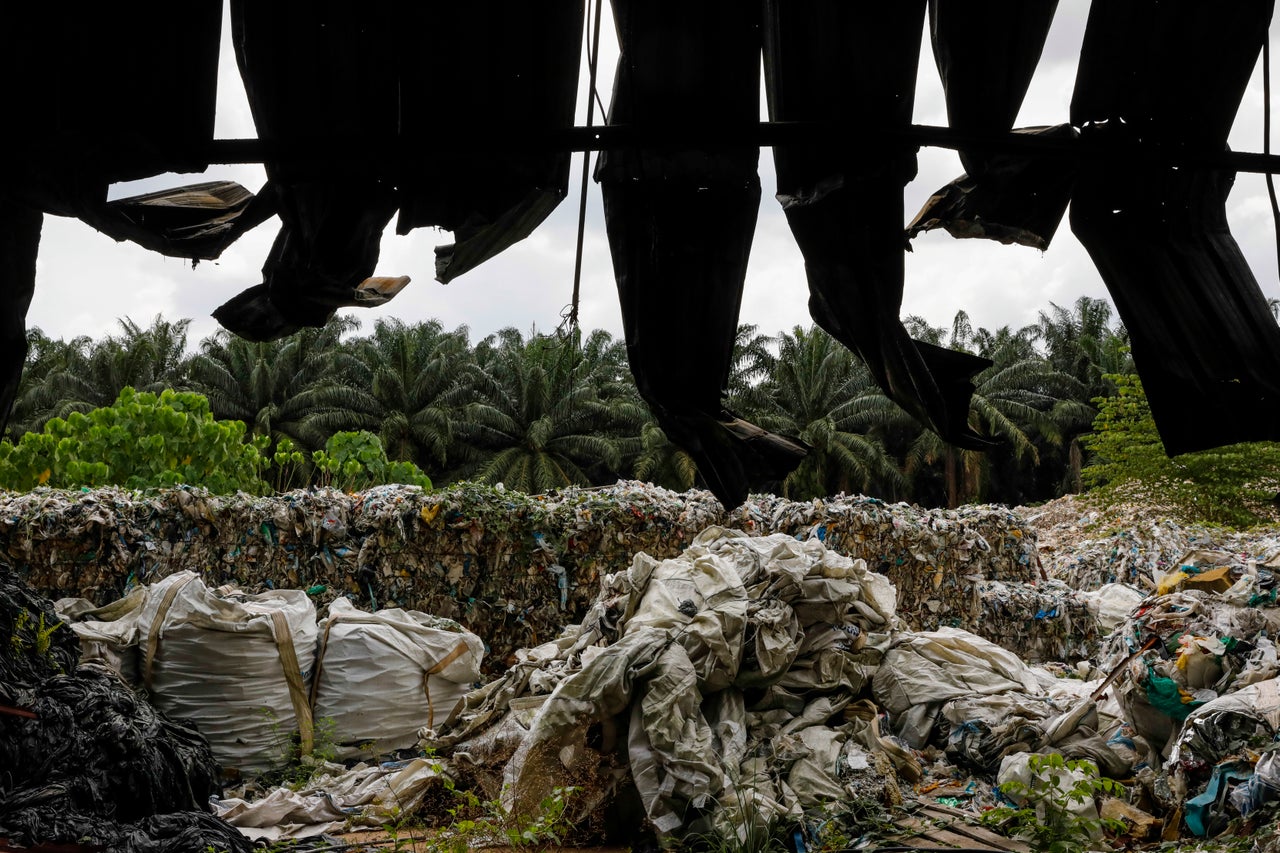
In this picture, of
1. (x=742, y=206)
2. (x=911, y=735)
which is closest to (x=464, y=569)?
(x=911, y=735)

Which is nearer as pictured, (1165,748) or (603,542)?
(1165,748)

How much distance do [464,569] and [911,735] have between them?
432 centimetres

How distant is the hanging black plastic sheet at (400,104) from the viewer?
208 cm

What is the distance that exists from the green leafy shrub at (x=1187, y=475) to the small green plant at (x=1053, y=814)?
62.5 feet

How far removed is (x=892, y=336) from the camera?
2.23m

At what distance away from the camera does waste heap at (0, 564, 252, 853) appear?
3.82m

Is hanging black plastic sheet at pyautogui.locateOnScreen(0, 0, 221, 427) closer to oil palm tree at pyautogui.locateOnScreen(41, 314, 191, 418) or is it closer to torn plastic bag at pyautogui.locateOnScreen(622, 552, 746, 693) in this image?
torn plastic bag at pyautogui.locateOnScreen(622, 552, 746, 693)

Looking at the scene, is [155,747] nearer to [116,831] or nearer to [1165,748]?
[116,831]

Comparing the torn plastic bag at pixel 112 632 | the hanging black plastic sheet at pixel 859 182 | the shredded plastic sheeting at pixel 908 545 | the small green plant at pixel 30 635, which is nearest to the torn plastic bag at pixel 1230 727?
the hanging black plastic sheet at pixel 859 182

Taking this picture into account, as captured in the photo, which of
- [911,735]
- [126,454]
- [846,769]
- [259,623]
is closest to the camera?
[846,769]

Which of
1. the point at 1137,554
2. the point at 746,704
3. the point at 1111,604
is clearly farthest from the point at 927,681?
the point at 1137,554

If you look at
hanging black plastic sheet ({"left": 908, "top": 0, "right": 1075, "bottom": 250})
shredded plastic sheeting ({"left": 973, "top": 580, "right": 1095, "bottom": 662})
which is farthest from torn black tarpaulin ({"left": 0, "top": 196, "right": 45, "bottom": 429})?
shredded plastic sheeting ({"left": 973, "top": 580, "right": 1095, "bottom": 662})

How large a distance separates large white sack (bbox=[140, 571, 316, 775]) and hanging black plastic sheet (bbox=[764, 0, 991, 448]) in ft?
16.5

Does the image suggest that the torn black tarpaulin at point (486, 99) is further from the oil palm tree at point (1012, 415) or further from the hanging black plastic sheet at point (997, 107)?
the oil palm tree at point (1012, 415)
